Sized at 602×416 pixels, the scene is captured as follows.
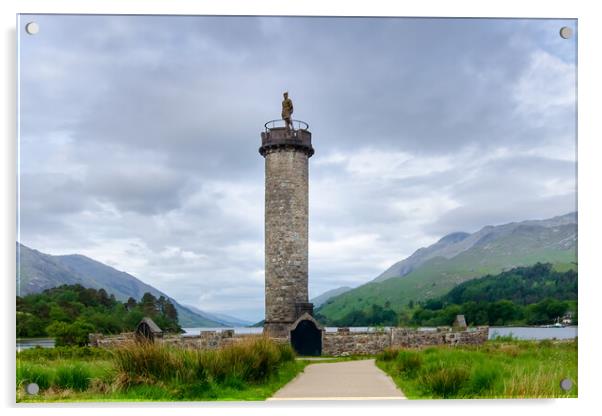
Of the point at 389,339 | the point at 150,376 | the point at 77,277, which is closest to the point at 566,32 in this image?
the point at 150,376

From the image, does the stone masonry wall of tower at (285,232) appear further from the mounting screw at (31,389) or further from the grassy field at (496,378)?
the mounting screw at (31,389)

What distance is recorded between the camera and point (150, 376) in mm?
11703

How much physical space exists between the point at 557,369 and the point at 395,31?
7092mm

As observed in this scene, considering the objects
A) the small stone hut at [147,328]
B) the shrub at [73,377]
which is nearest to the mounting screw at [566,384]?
the shrub at [73,377]

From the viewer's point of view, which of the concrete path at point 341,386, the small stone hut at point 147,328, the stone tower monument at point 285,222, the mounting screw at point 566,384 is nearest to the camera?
the concrete path at point 341,386

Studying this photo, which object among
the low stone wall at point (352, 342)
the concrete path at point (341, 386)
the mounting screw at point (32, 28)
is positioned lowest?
the low stone wall at point (352, 342)

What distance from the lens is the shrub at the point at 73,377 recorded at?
38.9 ft

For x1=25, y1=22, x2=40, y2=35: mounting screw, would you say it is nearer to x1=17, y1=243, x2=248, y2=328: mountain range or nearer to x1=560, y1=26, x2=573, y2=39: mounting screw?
x1=17, y1=243, x2=248, y2=328: mountain range

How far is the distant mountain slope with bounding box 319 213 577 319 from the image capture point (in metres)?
29.6

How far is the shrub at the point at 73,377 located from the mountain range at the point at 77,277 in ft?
5.24

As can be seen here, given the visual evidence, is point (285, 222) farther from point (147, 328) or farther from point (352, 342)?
point (147, 328)

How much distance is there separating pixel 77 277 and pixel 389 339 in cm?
1062
